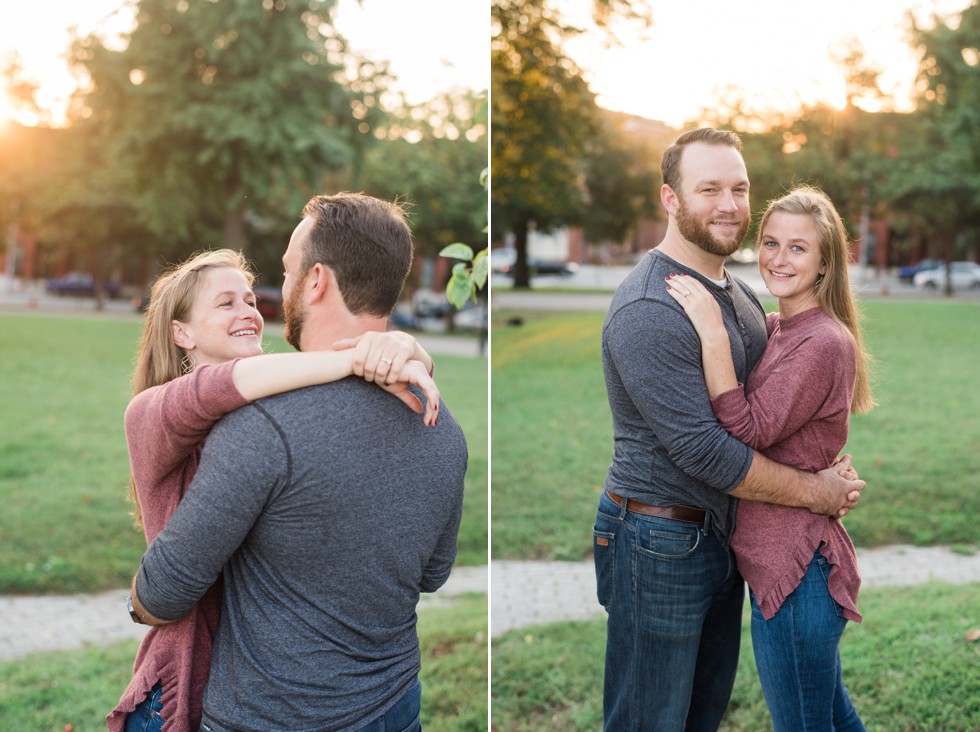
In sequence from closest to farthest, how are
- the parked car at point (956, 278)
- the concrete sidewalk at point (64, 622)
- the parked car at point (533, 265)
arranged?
the concrete sidewalk at point (64, 622)
the parked car at point (533, 265)
the parked car at point (956, 278)

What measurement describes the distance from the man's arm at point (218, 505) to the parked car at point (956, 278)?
44908mm

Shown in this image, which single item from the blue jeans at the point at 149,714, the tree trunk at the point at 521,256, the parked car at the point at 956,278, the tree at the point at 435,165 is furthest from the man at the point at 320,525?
the parked car at the point at 956,278

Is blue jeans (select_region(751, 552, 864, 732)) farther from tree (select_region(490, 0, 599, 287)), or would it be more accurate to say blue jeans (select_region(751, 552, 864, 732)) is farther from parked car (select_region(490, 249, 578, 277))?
parked car (select_region(490, 249, 578, 277))

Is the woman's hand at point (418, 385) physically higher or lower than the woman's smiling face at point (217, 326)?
lower

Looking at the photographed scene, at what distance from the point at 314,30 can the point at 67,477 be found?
19722 millimetres

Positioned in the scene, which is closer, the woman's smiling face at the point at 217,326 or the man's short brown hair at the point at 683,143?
the woman's smiling face at the point at 217,326

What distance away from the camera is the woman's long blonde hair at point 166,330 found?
7.47 feet

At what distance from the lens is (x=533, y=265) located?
A: 154 feet

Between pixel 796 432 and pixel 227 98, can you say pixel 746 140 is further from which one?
pixel 796 432

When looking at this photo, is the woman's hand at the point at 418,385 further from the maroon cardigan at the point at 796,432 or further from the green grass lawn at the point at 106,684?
the green grass lawn at the point at 106,684

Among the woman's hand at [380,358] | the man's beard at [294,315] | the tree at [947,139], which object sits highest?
the tree at [947,139]

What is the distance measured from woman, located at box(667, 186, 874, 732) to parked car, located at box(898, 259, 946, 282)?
157ft

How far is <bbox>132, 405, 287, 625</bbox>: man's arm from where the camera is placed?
5.90 ft

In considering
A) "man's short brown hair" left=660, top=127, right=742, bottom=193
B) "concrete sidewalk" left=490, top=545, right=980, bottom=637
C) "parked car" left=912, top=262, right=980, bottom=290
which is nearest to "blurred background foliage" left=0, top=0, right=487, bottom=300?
"concrete sidewalk" left=490, top=545, right=980, bottom=637
